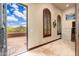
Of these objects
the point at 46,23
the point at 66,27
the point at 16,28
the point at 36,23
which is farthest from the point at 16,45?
the point at 66,27

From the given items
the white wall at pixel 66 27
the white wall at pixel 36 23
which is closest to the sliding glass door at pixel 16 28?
the white wall at pixel 36 23

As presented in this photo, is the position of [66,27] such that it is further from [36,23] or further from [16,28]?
[16,28]

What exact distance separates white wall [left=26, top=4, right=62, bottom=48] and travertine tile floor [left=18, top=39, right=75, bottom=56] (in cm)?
12

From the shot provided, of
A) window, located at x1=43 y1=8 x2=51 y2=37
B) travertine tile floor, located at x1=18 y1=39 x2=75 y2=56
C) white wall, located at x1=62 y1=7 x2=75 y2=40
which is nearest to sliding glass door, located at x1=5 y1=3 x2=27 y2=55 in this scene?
travertine tile floor, located at x1=18 y1=39 x2=75 y2=56

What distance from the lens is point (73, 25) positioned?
2615 millimetres

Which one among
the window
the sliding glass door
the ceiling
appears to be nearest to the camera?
the sliding glass door

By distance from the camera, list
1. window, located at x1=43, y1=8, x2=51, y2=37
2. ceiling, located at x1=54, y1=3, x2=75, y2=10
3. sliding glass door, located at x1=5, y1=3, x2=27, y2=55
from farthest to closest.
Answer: window, located at x1=43, y1=8, x2=51, y2=37, ceiling, located at x1=54, y1=3, x2=75, y2=10, sliding glass door, located at x1=5, y1=3, x2=27, y2=55

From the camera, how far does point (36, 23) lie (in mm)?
2660

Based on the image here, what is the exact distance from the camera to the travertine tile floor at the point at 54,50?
263cm

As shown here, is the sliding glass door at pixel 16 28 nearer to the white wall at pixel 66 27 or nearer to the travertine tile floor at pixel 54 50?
the travertine tile floor at pixel 54 50

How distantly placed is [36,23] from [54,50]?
684 mm

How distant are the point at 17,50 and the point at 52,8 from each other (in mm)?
1140

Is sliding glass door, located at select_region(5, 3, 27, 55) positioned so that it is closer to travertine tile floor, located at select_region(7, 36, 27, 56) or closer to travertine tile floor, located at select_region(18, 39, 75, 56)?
travertine tile floor, located at select_region(7, 36, 27, 56)

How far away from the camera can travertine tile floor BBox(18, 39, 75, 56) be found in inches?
104
